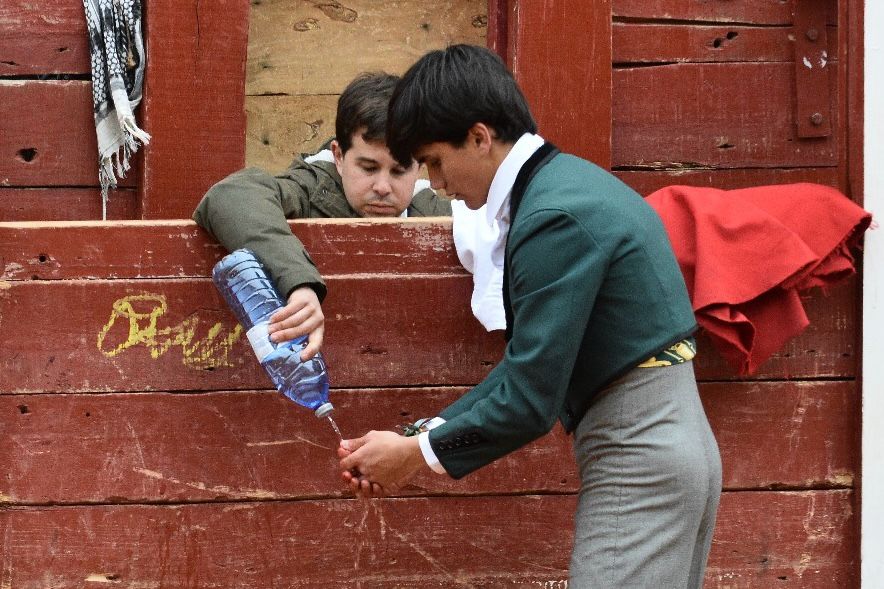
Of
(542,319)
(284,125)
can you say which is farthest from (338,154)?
(542,319)

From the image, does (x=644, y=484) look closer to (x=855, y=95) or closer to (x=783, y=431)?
(x=783, y=431)

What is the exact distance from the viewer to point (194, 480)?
3498 mm

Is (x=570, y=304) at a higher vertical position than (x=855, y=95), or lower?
lower

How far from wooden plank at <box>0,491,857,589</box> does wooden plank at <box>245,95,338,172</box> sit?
4.65 feet

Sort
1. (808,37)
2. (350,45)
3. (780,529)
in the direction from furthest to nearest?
(350,45) < (808,37) < (780,529)

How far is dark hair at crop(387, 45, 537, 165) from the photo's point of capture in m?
2.64

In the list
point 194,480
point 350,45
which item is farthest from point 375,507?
point 350,45

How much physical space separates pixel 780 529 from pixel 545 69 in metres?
1.48

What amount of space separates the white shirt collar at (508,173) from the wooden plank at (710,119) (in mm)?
1261

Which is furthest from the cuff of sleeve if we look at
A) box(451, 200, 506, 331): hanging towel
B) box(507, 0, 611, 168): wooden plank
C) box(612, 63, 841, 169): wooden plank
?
box(612, 63, 841, 169): wooden plank

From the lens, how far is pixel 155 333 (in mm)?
3479

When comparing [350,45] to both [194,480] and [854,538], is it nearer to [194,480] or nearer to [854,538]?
[194,480]

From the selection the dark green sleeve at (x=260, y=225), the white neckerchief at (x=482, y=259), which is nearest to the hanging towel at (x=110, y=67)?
the dark green sleeve at (x=260, y=225)

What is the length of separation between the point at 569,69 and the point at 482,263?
77cm
